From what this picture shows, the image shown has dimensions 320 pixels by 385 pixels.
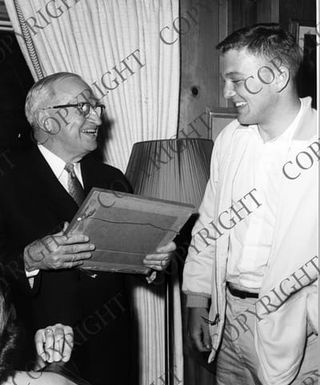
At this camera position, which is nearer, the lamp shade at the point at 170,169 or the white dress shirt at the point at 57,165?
the white dress shirt at the point at 57,165

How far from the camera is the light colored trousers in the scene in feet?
6.61

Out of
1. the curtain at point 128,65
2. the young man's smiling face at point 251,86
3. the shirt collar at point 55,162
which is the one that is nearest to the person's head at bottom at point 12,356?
the shirt collar at point 55,162

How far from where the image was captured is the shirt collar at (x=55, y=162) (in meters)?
2.38

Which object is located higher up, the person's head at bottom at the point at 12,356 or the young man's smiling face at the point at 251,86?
the young man's smiling face at the point at 251,86

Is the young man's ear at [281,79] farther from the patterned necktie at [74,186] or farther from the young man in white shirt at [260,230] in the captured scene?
the patterned necktie at [74,186]

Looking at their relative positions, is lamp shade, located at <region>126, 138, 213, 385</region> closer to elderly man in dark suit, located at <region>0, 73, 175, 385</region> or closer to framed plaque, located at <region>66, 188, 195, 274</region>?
elderly man in dark suit, located at <region>0, 73, 175, 385</region>

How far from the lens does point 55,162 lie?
94.0 inches

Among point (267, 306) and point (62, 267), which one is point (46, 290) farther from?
point (267, 306)

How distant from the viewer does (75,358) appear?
2285 mm

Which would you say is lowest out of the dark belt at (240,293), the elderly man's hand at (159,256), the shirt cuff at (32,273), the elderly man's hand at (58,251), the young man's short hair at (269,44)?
the dark belt at (240,293)

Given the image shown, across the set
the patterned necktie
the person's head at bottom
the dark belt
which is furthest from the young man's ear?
the person's head at bottom

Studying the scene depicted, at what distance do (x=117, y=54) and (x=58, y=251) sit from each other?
1502 millimetres

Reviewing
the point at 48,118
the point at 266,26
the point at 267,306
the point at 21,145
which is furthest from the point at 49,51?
the point at 267,306

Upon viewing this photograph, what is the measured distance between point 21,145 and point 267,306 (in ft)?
5.46
